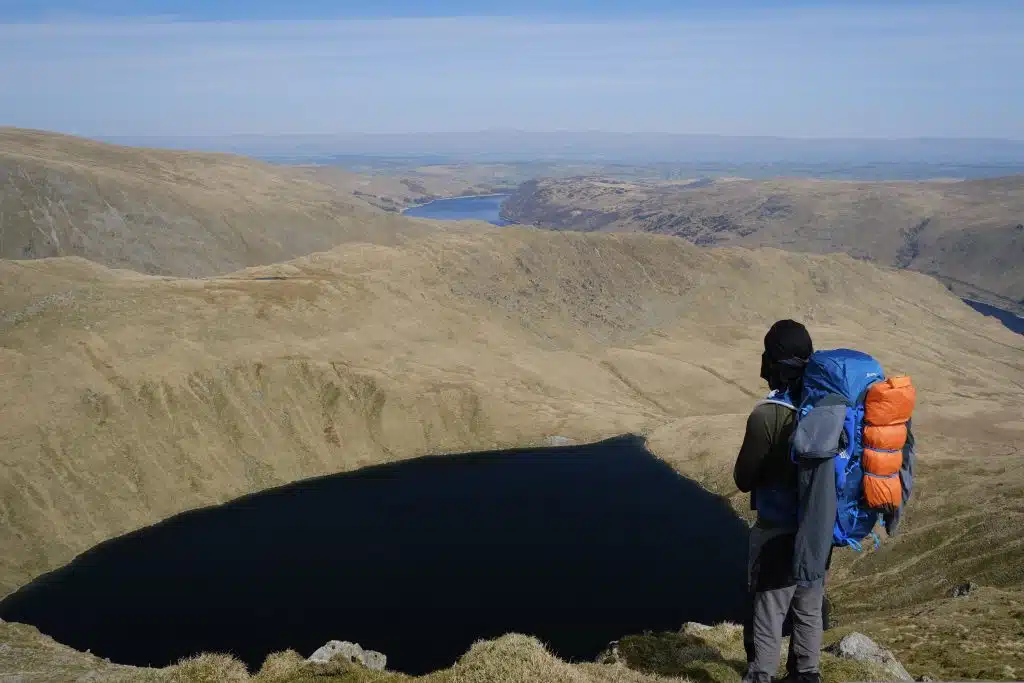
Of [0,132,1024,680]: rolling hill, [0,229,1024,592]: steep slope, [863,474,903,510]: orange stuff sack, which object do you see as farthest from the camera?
[0,229,1024,592]: steep slope

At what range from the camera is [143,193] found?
198250 millimetres

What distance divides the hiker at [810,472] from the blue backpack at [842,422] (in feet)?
0.04

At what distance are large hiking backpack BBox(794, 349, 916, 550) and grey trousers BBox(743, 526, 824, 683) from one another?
3.99 ft

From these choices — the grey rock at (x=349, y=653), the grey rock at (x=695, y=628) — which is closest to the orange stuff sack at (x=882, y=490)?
the grey rock at (x=695, y=628)

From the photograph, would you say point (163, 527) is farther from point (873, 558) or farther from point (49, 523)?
point (873, 558)

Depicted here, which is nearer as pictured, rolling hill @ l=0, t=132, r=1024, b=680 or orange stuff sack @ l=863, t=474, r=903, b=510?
orange stuff sack @ l=863, t=474, r=903, b=510

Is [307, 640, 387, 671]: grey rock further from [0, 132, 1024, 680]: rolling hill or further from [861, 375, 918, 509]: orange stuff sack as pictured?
[861, 375, 918, 509]: orange stuff sack

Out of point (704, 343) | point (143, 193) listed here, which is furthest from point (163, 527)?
point (143, 193)

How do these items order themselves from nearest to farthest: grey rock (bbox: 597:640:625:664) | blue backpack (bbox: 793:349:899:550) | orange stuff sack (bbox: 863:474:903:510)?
blue backpack (bbox: 793:349:899:550), orange stuff sack (bbox: 863:474:903:510), grey rock (bbox: 597:640:625:664)

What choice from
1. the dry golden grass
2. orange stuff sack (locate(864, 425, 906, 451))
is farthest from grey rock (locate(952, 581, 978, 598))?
orange stuff sack (locate(864, 425, 906, 451))

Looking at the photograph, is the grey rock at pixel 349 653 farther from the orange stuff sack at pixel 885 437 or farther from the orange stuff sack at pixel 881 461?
the orange stuff sack at pixel 881 461

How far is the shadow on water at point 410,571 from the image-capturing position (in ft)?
174

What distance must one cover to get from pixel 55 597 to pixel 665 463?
7074 centimetres

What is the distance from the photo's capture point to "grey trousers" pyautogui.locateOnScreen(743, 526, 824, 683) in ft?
33.1
